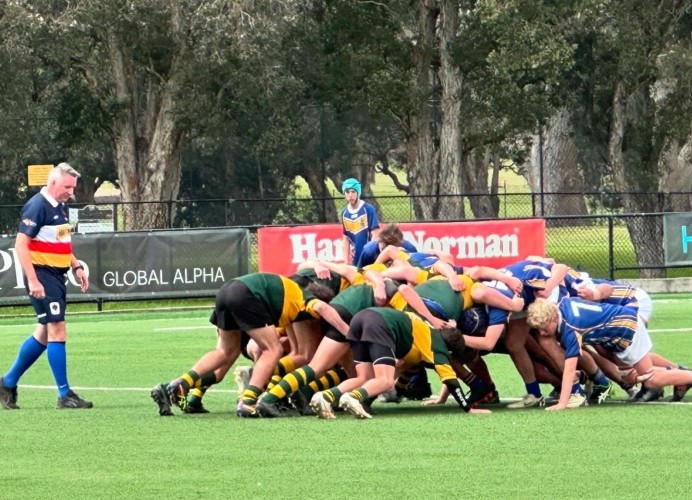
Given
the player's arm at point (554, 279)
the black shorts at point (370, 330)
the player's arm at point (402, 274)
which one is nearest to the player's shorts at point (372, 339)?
the black shorts at point (370, 330)

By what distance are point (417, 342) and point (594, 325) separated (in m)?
1.57

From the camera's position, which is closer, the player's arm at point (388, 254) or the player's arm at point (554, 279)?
the player's arm at point (554, 279)

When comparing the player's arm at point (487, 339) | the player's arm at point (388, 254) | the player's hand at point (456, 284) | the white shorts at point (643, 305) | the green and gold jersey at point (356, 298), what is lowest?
the player's arm at point (487, 339)

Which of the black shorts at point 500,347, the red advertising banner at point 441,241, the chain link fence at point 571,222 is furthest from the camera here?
the chain link fence at point 571,222

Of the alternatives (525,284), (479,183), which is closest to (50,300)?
(525,284)

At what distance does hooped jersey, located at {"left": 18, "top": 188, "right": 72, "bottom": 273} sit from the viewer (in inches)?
512

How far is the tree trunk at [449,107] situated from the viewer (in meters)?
38.5

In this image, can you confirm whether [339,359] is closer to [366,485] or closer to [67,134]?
[366,485]

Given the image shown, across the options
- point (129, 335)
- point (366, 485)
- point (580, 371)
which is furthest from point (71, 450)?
point (129, 335)

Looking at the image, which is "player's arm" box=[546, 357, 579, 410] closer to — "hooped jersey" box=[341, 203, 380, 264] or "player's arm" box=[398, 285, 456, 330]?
"player's arm" box=[398, 285, 456, 330]

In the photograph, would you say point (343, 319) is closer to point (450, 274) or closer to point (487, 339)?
point (450, 274)

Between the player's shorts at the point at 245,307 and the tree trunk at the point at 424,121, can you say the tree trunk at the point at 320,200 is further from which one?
the player's shorts at the point at 245,307

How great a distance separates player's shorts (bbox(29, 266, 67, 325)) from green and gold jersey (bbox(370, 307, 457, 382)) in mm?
2749

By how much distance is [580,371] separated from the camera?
1327 cm
